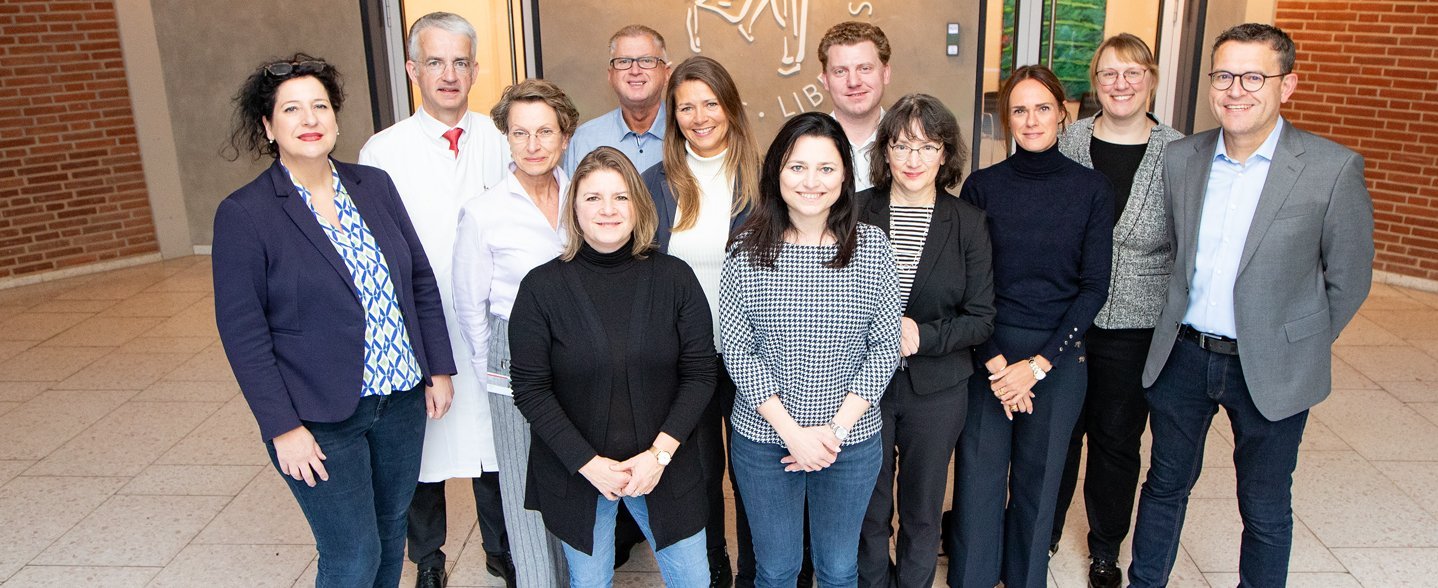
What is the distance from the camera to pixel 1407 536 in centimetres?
364

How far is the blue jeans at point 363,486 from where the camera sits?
8.37 ft

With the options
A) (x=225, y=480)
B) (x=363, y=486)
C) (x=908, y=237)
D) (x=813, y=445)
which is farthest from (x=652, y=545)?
(x=225, y=480)

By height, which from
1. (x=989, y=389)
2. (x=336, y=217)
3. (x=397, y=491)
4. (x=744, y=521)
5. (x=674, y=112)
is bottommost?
(x=744, y=521)

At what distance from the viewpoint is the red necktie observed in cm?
329

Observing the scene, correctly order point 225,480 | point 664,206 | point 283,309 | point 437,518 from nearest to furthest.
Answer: point 283,309 < point 664,206 < point 437,518 < point 225,480

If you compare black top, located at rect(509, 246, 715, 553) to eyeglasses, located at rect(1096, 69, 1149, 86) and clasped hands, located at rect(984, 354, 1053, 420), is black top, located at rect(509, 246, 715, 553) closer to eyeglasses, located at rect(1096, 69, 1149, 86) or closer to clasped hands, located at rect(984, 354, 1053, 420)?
clasped hands, located at rect(984, 354, 1053, 420)

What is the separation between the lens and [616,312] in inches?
98.4

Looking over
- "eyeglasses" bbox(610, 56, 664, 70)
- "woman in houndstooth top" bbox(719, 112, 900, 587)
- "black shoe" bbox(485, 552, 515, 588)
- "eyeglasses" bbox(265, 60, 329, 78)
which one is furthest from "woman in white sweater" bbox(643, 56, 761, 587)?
"eyeglasses" bbox(265, 60, 329, 78)

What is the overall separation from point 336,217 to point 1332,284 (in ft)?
8.79

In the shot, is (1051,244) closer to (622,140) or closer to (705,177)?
(705,177)

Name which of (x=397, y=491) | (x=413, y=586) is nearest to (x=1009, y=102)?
(x=397, y=491)

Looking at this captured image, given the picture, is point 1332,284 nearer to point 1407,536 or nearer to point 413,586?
point 1407,536

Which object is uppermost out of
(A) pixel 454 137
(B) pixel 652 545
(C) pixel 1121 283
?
(A) pixel 454 137

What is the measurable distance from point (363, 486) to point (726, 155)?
Answer: 1411mm
